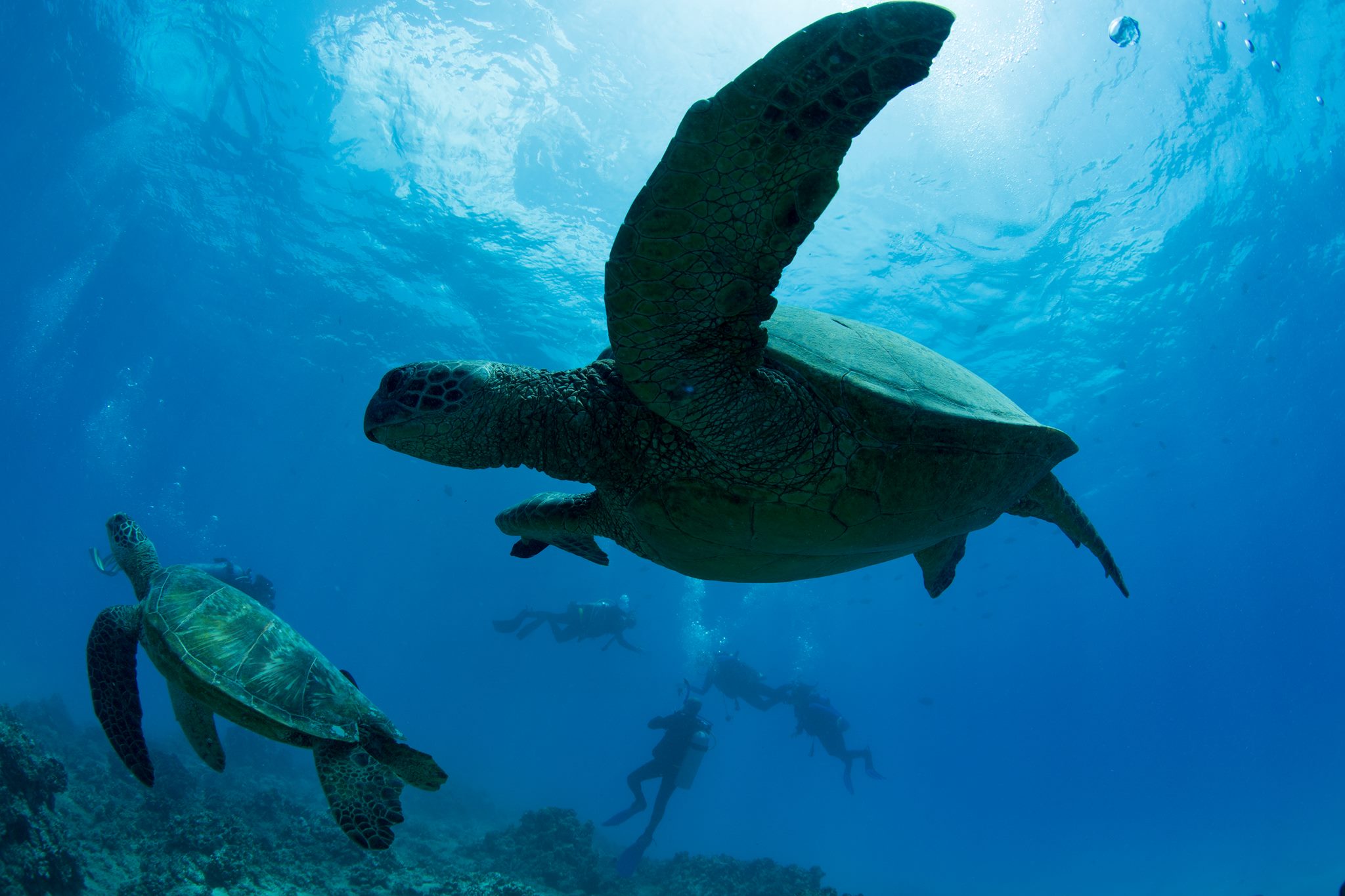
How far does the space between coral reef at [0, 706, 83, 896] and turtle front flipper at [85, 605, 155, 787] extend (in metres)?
2.85

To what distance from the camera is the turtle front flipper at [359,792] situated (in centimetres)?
313

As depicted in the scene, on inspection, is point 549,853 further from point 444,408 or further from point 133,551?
point 444,408

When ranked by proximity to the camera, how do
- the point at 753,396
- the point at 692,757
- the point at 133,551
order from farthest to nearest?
the point at 692,757, the point at 133,551, the point at 753,396

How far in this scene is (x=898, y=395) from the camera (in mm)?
2303

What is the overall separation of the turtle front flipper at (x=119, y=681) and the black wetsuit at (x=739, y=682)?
16.5 metres

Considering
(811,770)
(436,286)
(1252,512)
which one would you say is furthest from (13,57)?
(811,770)

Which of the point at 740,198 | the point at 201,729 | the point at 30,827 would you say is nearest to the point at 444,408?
the point at 740,198

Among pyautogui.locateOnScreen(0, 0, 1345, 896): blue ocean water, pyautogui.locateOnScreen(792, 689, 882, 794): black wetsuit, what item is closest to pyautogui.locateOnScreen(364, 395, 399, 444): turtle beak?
pyautogui.locateOnScreen(0, 0, 1345, 896): blue ocean water

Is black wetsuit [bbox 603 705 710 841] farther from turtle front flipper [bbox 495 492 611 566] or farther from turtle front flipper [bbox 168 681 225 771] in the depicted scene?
turtle front flipper [bbox 495 492 611 566]

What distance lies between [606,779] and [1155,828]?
59383mm

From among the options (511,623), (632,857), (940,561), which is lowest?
(632,857)

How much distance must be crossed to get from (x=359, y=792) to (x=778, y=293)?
15.8 metres

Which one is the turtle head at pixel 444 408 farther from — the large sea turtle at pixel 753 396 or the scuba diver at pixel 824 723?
the scuba diver at pixel 824 723

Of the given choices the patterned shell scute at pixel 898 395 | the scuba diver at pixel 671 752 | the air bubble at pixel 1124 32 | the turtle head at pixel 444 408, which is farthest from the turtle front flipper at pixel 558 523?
the air bubble at pixel 1124 32
